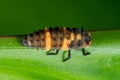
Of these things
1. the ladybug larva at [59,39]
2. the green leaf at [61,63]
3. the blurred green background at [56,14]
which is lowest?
the green leaf at [61,63]

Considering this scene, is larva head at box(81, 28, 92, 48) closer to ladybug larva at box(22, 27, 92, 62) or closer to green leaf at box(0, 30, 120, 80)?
ladybug larva at box(22, 27, 92, 62)

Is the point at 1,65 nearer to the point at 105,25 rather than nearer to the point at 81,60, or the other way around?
the point at 81,60

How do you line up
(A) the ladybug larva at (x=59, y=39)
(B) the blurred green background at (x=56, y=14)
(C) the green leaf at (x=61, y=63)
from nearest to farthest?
(C) the green leaf at (x=61, y=63)
(A) the ladybug larva at (x=59, y=39)
(B) the blurred green background at (x=56, y=14)

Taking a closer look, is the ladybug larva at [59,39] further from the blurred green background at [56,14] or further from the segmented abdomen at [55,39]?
the blurred green background at [56,14]

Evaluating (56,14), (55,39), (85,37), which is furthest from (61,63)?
(56,14)

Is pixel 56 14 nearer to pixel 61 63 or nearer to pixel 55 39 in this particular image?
pixel 55 39

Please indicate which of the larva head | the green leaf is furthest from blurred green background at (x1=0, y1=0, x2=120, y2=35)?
the green leaf

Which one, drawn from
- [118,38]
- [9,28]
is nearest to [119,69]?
[118,38]

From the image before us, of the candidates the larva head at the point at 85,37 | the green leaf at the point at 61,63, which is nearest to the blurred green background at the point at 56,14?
the larva head at the point at 85,37

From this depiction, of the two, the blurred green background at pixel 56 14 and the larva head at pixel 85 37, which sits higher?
the blurred green background at pixel 56 14
